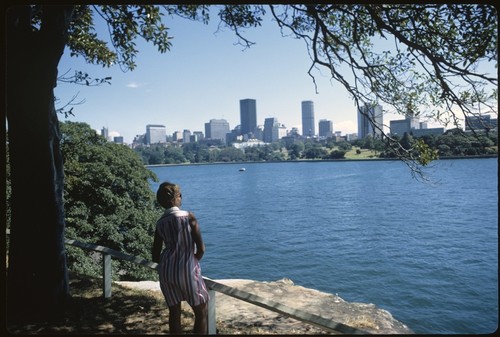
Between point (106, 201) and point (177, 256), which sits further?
point (106, 201)

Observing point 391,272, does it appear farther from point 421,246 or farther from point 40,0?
point 40,0

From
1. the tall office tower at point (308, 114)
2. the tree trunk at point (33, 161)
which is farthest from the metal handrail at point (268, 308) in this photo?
the tall office tower at point (308, 114)

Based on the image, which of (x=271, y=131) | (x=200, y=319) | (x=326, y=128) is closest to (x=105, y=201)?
(x=200, y=319)

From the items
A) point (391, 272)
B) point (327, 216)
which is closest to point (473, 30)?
point (391, 272)

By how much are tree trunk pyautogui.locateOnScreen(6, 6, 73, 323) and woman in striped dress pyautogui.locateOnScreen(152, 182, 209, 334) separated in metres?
1.86

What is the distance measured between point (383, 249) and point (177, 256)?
25.3m

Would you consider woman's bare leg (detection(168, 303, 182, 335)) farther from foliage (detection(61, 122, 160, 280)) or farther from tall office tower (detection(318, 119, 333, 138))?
tall office tower (detection(318, 119, 333, 138))

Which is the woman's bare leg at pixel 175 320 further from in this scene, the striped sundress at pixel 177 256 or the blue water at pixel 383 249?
the blue water at pixel 383 249

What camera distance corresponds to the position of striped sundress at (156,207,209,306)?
11.7 ft

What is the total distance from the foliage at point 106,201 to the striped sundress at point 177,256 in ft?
38.8

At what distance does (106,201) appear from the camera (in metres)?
18.0

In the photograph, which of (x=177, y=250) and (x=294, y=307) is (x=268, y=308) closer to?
(x=177, y=250)

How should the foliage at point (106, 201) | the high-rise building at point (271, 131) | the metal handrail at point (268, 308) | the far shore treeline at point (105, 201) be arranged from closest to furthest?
the metal handrail at point (268, 308)
the far shore treeline at point (105, 201)
the foliage at point (106, 201)
the high-rise building at point (271, 131)

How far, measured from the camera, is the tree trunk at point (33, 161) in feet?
14.9
